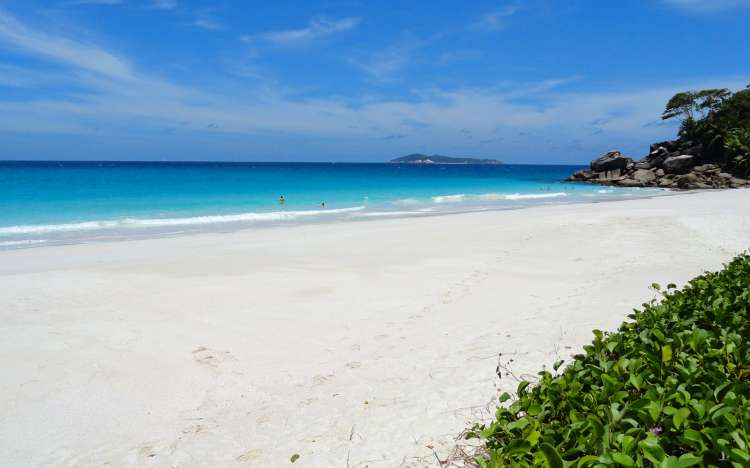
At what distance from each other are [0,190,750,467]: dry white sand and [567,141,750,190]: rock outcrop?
36783 mm

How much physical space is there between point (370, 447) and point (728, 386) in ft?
7.21

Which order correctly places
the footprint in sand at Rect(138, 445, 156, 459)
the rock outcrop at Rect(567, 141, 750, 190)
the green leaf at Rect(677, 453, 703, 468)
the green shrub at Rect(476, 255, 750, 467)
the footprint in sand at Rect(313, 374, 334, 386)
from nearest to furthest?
the green leaf at Rect(677, 453, 703, 468), the green shrub at Rect(476, 255, 750, 467), the footprint in sand at Rect(138, 445, 156, 459), the footprint in sand at Rect(313, 374, 334, 386), the rock outcrop at Rect(567, 141, 750, 190)

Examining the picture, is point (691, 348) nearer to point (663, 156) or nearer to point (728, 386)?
point (728, 386)

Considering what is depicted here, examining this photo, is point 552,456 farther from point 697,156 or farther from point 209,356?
point 697,156

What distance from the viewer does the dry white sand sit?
3549mm

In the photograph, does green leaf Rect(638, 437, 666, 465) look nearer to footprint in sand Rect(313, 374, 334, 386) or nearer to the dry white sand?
the dry white sand

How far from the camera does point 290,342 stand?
5.51 m

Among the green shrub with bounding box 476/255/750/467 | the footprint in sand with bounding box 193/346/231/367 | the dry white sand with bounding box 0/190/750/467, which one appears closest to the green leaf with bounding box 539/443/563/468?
the green shrub with bounding box 476/255/750/467

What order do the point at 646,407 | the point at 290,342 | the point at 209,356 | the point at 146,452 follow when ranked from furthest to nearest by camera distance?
the point at 290,342 < the point at 209,356 < the point at 146,452 < the point at 646,407

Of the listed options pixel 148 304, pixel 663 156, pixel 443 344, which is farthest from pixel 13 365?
pixel 663 156

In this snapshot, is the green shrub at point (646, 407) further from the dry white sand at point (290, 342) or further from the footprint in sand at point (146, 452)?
the footprint in sand at point (146, 452)

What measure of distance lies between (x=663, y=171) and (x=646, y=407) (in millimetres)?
56942

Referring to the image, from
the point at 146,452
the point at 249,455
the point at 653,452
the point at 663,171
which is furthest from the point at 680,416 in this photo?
the point at 663,171

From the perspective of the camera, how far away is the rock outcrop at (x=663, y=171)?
41.2 metres
